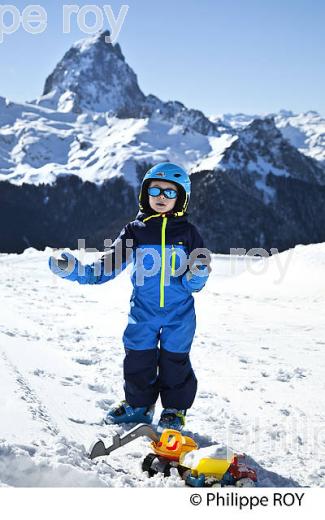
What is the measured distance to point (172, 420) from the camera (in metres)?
3.80

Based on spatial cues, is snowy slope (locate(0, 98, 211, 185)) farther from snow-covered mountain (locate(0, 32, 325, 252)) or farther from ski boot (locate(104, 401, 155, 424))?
ski boot (locate(104, 401, 155, 424))

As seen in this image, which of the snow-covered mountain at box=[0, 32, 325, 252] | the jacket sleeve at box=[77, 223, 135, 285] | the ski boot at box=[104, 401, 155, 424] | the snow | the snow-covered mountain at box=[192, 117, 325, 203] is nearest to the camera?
the snow

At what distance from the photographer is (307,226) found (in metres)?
178

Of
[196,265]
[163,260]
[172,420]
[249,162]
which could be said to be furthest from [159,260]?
[249,162]

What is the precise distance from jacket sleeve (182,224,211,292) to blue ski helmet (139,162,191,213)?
9.3 inches

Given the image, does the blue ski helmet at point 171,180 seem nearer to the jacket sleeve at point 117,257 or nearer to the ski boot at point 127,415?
the jacket sleeve at point 117,257

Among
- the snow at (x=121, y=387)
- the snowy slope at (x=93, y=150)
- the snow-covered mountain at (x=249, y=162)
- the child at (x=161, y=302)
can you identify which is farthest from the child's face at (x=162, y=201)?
the snow-covered mountain at (x=249, y=162)

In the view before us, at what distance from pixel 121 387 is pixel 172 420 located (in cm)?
98

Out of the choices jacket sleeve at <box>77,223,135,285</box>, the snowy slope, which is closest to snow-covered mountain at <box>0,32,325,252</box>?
the snowy slope

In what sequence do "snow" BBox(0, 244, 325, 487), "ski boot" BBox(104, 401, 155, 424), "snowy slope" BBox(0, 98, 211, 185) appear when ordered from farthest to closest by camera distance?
"snowy slope" BBox(0, 98, 211, 185) < "ski boot" BBox(104, 401, 155, 424) < "snow" BBox(0, 244, 325, 487)

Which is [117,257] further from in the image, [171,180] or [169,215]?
[171,180]

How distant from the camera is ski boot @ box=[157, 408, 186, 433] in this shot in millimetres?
3764

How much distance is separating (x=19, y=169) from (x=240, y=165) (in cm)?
7545
